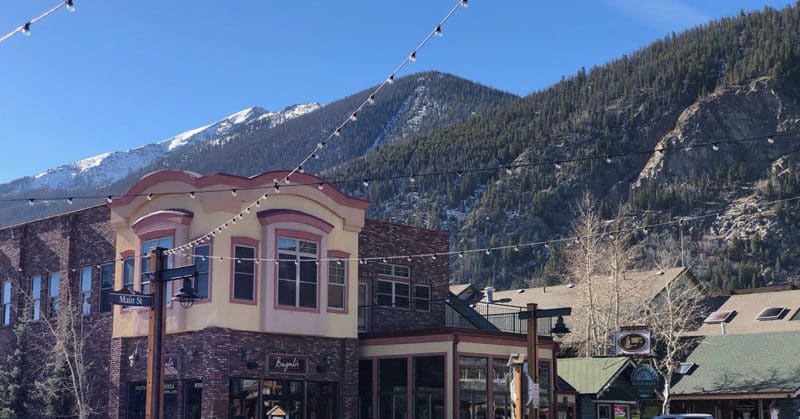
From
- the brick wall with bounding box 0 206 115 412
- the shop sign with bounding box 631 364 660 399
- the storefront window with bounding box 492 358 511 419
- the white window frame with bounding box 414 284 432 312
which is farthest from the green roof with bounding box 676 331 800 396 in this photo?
the brick wall with bounding box 0 206 115 412

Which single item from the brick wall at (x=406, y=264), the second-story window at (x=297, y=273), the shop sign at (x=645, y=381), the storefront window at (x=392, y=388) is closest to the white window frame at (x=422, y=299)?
the brick wall at (x=406, y=264)

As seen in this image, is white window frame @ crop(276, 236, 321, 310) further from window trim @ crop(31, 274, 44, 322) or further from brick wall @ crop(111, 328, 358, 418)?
window trim @ crop(31, 274, 44, 322)

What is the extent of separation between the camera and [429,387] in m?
32.6

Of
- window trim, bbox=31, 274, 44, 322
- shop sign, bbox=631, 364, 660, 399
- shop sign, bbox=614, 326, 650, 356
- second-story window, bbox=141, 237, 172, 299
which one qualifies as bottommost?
shop sign, bbox=631, 364, 660, 399

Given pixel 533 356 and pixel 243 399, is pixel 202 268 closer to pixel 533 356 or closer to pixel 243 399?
pixel 243 399

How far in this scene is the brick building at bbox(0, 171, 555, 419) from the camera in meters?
30.6

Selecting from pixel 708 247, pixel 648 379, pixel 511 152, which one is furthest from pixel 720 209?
pixel 648 379

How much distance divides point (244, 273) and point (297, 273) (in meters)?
1.84

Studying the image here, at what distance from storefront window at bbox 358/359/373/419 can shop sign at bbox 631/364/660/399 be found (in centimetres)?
1002

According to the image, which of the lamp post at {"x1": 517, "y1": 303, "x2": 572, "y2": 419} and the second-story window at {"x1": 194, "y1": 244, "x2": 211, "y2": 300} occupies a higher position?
the second-story window at {"x1": 194, "y1": 244, "x2": 211, "y2": 300}

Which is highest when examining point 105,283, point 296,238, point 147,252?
point 296,238

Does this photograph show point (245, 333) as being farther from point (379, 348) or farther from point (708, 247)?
point (708, 247)

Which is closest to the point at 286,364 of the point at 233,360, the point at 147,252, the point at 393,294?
the point at 233,360

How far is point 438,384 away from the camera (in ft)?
106
